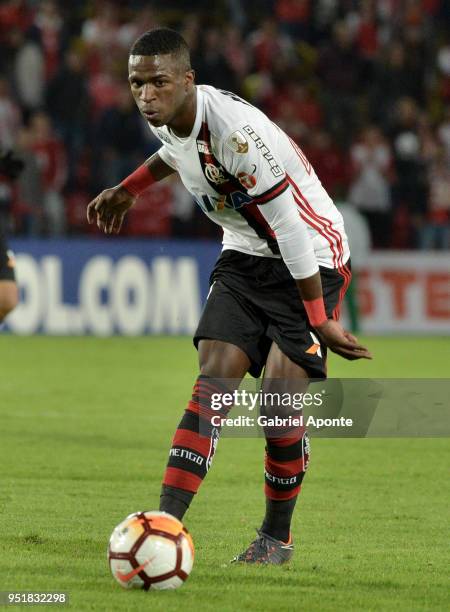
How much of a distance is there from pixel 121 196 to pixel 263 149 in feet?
3.89

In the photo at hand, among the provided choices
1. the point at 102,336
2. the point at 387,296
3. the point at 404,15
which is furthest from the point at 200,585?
the point at 404,15

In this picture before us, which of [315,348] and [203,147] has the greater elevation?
[203,147]

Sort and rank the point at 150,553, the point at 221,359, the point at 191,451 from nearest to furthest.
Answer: the point at 150,553
the point at 191,451
the point at 221,359

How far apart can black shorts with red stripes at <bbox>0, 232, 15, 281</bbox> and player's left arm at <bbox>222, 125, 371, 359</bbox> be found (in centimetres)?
296

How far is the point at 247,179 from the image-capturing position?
4.74 metres

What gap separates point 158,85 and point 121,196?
3.57ft

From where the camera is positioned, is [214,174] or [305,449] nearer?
[214,174]

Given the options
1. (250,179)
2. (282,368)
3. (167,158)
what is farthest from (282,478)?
(167,158)

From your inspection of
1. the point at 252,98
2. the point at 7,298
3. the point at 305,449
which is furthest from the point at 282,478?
the point at 252,98

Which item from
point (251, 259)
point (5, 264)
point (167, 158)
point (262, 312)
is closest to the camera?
point (262, 312)

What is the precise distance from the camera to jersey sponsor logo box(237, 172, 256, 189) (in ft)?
15.5

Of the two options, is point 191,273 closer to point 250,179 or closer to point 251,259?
point 251,259

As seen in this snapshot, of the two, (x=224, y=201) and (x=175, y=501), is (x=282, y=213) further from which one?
(x=175, y=501)
